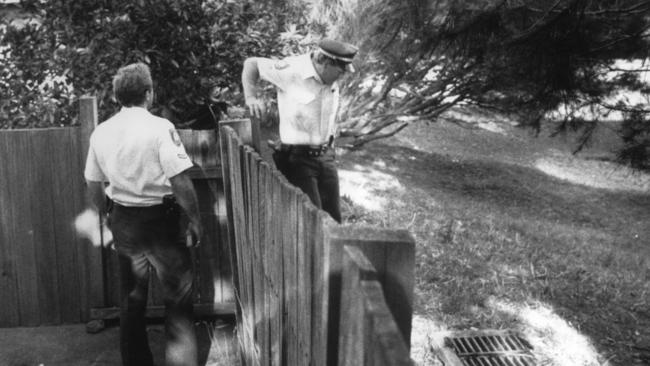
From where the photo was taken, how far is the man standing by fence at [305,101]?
4.23 m

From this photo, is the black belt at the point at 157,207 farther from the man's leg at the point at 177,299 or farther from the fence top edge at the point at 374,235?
the fence top edge at the point at 374,235

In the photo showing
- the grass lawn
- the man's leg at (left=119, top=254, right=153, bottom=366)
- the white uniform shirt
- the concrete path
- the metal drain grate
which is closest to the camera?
the white uniform shirt

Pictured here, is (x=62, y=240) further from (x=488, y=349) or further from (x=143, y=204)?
(x=488, y=349)

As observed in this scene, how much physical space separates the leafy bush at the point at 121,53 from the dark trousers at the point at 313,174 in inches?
58.1

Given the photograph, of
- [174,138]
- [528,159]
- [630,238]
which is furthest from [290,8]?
[528,159]

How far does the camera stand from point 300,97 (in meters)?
4.29

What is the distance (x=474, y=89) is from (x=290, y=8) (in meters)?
3.78

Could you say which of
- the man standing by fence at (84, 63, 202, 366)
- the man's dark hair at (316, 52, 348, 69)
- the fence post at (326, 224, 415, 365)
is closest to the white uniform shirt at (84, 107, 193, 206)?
the man standing by fence at (84, 63, 202, 366)

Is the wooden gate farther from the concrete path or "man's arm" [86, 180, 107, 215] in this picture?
"man's arm" [86, 180, 107, 215]

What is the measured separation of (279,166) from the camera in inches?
175

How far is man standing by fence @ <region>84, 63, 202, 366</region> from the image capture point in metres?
3.21

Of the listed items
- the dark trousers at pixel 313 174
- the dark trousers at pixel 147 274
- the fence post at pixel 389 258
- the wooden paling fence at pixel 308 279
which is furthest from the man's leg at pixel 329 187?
the fence post at pixel 389 258

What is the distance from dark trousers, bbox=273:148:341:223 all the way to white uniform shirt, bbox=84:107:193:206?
1200mm

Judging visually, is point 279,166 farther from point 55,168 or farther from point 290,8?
point 290,8
